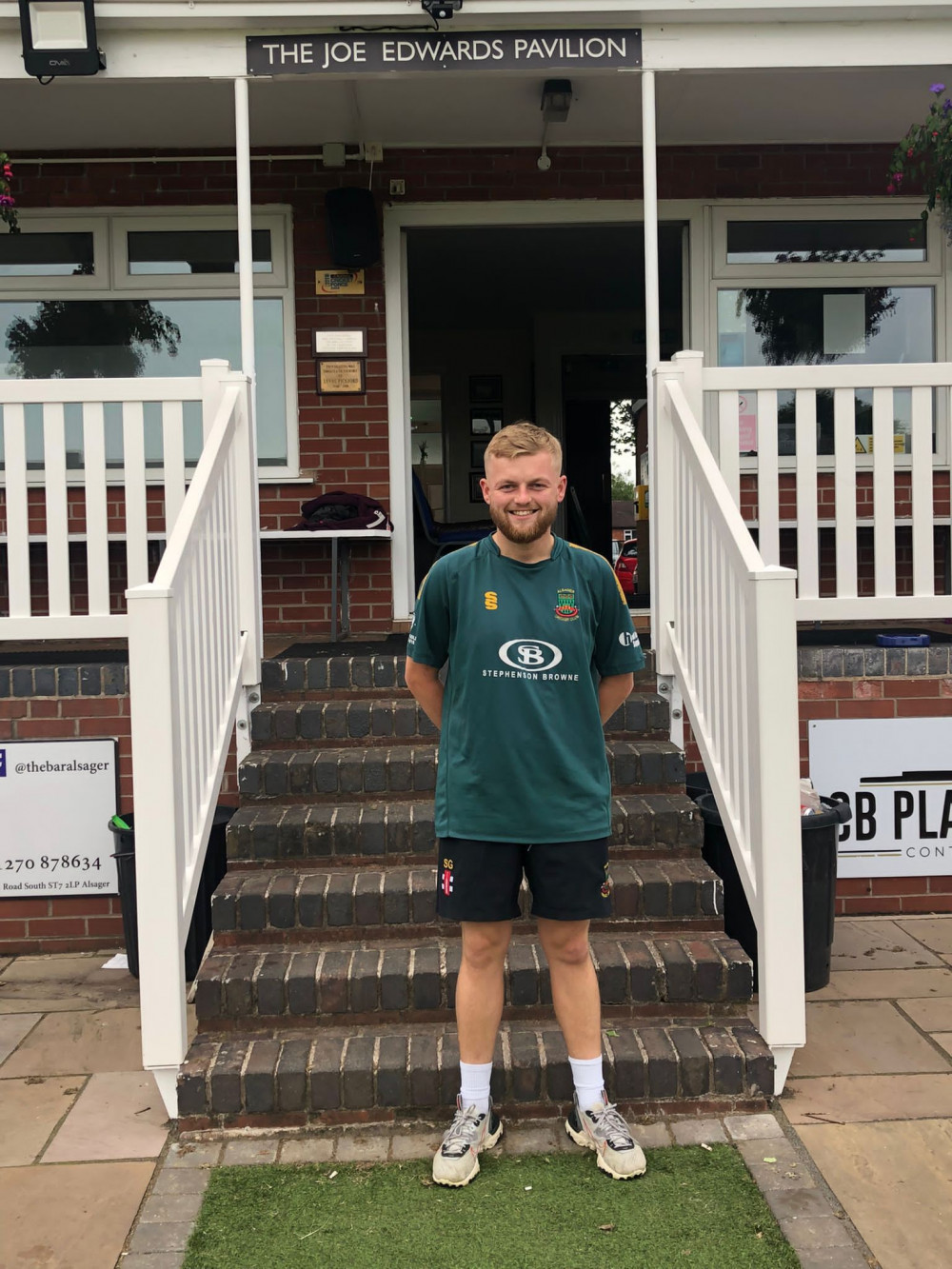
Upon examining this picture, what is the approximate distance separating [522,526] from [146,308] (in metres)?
4.16

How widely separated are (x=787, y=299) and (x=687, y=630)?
2.92m

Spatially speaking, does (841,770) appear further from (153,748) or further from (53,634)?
(53,634)

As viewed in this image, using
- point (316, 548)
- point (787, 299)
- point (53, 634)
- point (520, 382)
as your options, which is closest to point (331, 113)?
point (316, 548)

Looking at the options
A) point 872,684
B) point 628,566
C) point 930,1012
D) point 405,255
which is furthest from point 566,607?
point 628,566

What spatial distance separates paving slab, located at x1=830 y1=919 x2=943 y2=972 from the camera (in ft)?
12.9

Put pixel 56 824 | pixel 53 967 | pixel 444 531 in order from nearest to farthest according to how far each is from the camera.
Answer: pixel 53 967
pixel 56 824
pixel 444 531

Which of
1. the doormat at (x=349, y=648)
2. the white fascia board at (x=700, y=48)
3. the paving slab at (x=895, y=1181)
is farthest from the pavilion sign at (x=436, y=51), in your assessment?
the paving slab at (x=895, y=1181)

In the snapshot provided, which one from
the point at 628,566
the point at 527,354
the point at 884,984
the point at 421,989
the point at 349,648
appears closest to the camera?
the point at 421,989

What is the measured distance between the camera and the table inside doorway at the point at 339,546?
526 cm

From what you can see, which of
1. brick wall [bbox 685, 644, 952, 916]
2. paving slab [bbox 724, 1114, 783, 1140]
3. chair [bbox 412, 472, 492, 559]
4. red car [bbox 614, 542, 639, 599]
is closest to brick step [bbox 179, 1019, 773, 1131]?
paving slab [bbox 724, 1114, 783, 1140]

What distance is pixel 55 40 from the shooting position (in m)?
4.28

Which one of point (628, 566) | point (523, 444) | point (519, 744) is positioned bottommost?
point (519, 744)

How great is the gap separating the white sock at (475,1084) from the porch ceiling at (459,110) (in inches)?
153

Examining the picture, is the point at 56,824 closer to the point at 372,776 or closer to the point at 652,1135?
the point at 372,776
